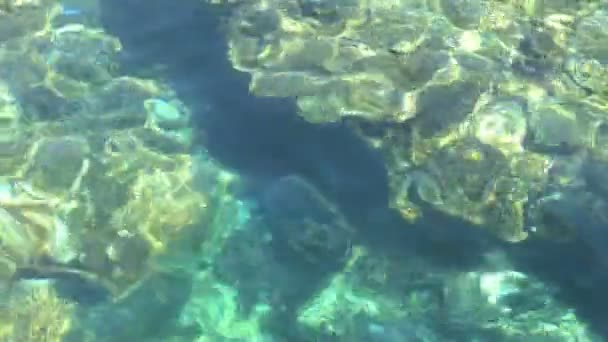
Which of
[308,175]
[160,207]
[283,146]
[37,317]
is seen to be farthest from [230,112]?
[37,317]

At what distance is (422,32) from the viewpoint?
6.06 metres

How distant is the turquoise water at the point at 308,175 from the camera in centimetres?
448

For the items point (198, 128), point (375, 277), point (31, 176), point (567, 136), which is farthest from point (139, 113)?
point (567, 136)

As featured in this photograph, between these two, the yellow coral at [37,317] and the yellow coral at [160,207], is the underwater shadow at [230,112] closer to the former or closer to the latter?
the yellow coral at [160,207]

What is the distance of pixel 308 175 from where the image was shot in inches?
203

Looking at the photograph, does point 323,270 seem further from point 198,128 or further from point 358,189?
point 198,128

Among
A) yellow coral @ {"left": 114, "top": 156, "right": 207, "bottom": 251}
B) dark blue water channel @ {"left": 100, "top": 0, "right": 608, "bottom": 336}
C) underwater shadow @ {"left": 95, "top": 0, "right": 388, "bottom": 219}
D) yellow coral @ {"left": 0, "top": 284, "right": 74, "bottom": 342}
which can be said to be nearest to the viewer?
yellow coral @ {"left": 0, "top": 284, "right": 74, "bottom": 342}

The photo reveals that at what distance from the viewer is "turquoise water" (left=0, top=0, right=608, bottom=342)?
14.7 ft

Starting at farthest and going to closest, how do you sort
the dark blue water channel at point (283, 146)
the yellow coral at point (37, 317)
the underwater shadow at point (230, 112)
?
the underwater shadow at point (230, 112)
the dark blue water channel at point (283, 146)
the yellow coral at point (37, 317)

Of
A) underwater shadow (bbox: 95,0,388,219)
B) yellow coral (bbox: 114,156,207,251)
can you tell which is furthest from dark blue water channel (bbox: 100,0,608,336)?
yellow coral (bbox: 114,156,207,251)

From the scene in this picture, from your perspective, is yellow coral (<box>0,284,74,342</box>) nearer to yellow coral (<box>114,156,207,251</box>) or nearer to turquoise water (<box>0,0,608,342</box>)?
turquoise water (<box>0,0,608,342</box>)

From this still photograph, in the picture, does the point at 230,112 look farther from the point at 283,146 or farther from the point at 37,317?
the point at 37,317

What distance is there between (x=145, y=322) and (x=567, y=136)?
3257 mm

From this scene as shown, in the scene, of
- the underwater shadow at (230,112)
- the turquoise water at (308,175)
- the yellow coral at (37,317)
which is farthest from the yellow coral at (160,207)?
the yellow coral at (37,317)
